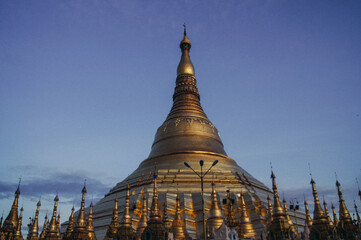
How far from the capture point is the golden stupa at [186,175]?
2945 cm

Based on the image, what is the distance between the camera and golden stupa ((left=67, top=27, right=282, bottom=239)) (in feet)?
96.6

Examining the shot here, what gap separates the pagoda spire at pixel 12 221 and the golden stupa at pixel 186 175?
18.3 ft

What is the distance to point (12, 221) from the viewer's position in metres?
34.0

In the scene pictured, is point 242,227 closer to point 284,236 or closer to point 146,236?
point 284,236

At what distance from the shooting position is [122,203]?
3247cm

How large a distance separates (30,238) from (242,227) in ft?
55.2

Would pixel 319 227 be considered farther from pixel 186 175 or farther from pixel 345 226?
pixel 186 175

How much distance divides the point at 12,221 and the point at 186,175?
20.2 m

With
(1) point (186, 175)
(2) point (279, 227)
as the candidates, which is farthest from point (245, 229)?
(1) point (186, 175)

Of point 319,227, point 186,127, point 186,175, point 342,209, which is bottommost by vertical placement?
point 319,227

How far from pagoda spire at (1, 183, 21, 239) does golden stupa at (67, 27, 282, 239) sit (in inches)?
220

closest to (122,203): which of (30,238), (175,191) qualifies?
(175,191)

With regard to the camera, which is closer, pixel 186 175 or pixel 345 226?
pixel 345 226

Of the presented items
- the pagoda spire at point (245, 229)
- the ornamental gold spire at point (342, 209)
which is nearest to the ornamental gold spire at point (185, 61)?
the pagoda spire at point (245, 229)
